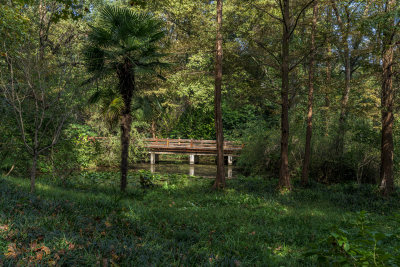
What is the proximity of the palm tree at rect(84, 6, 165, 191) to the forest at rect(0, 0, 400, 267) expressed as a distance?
0.15 feet

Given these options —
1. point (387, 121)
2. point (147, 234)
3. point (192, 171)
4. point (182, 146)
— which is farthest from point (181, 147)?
point (147, 234)

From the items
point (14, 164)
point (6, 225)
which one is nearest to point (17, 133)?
point (14, 164)

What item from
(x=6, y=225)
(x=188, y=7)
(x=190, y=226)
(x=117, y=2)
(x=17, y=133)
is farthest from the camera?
(x=117, y=2)

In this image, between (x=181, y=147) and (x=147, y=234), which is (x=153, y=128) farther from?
(x=147, y=234)

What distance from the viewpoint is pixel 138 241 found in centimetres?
442

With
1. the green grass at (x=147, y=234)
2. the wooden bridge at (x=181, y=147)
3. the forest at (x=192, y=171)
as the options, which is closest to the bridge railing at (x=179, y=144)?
the wooden bridge at (x=181, y=147)

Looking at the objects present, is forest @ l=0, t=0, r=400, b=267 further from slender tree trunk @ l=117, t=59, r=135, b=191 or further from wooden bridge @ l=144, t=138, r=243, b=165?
wooden bridge @ l=144, t=138, r=243, b=165

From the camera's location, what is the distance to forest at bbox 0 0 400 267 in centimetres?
399

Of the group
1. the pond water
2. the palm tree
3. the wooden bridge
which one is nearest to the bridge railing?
the wooden bridge

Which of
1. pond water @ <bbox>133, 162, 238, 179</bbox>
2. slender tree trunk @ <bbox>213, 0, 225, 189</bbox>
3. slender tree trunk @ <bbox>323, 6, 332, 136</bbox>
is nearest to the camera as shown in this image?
slender tree trunk @ <bbox>213, 0, 225, 189</bbox>

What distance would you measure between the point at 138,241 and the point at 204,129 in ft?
94.4

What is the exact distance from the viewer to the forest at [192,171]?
13.1 feet

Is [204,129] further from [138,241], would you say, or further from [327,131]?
[138,241]

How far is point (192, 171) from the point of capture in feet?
77.8
